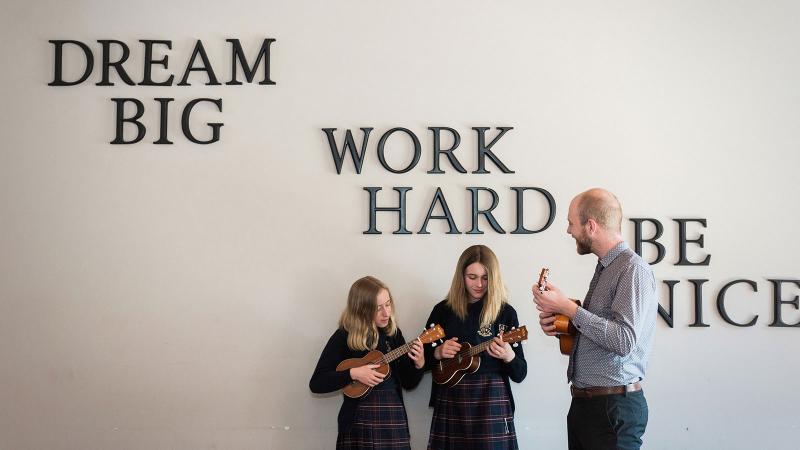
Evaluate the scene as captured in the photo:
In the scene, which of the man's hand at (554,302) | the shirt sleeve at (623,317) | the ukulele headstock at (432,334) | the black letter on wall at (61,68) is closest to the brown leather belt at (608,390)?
the shirt sleeve at (623,317)

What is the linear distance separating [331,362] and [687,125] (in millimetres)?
2540

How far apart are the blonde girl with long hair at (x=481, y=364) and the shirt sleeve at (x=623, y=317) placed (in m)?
0.99

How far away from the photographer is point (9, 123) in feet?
15.2

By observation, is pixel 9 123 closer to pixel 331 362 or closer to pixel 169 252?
pixel 169 252

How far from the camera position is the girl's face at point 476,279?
4070 mm

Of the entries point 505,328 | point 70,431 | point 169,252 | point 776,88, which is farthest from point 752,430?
point 70,431

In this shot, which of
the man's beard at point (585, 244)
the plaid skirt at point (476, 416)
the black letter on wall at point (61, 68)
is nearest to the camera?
the man's beard at point (585, 244)

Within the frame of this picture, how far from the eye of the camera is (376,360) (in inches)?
155

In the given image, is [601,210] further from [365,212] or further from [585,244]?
[365,212]

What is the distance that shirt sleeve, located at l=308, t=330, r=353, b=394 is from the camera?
392 cm

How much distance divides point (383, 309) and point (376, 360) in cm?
28

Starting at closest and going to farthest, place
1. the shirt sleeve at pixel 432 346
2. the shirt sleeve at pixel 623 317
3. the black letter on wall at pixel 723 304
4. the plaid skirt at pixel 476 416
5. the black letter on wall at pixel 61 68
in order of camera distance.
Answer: the shirt sleeve at pixel 623 317
the plaid skirt at pixel 476 416
the shirt sleeve at pixel 432 346
the black letter on wall at pixel 723 304
the black letter on wall at pixel 61 68

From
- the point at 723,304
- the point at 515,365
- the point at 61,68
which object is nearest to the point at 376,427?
the point at 515,365

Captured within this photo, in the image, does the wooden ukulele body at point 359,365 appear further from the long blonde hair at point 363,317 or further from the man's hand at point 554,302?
the man's hand at point 554,302
